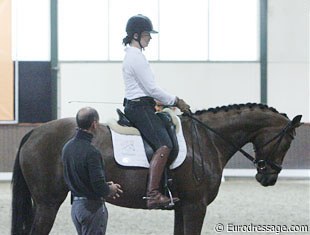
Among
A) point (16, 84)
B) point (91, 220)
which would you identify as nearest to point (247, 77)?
point (16, 84)

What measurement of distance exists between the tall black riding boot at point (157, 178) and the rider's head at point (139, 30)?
0.98 metres

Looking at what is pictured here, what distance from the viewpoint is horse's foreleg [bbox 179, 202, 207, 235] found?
233 inches

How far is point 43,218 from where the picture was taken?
19.6 feet

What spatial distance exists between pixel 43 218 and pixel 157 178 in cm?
102

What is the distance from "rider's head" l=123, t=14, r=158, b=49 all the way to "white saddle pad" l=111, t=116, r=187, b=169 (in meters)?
0.82

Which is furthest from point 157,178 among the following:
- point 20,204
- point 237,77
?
point 237,77

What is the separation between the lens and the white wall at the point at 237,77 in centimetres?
1628

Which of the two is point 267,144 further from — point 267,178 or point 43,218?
point 43,218

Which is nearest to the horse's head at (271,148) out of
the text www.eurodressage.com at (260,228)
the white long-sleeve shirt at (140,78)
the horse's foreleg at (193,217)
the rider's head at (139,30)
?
the horse's foreleg at (193,217)

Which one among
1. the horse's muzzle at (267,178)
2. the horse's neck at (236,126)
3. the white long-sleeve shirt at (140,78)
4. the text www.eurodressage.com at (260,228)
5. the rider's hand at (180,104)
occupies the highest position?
the white long-sleeve shirt at (140,78)

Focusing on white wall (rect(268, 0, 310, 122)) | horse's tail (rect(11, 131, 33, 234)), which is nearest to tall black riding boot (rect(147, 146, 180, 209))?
horse's tail (rect(11, 131, 33, 234))

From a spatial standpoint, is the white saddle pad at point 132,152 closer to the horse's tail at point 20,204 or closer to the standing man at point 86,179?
the horse's tail at point 20,204

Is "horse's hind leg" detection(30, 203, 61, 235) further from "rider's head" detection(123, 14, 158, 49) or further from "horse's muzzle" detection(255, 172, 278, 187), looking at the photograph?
"horse's muzzle" detection(255, 172, 278, 187)

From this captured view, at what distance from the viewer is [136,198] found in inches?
239
